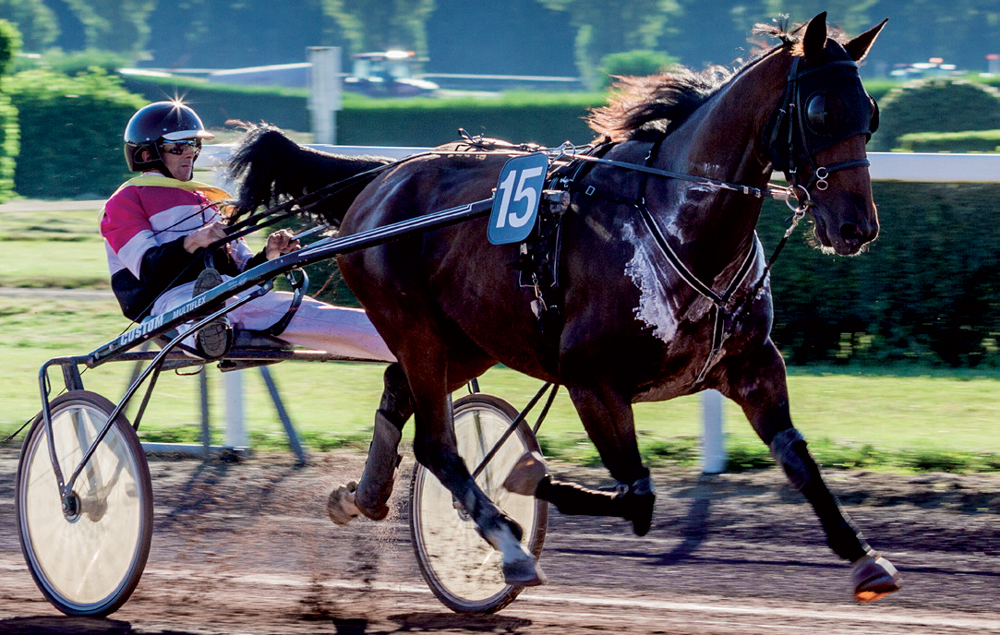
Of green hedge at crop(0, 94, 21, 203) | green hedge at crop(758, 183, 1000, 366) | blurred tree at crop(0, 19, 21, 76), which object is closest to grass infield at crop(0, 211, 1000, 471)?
green hedge at crop(758, 183, 1000, 366)

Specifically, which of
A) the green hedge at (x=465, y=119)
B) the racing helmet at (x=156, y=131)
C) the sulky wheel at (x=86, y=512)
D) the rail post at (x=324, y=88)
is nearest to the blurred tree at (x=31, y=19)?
the green hedge at (x=465, y=119)

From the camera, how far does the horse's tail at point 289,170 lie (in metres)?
5.05

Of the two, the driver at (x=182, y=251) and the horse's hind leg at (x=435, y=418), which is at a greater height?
the driver at (x=182, y=251)

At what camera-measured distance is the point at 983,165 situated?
25.2 feet

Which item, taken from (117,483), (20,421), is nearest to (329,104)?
(20,421)

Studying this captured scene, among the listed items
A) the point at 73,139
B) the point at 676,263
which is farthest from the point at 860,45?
the point at 73,139

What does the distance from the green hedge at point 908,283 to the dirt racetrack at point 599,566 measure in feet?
8.07

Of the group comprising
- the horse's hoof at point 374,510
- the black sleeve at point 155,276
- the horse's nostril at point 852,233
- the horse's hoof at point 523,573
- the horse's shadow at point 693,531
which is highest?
the horse's nostril at point 852,233

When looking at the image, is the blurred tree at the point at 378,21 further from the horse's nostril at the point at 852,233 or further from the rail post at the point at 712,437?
the horse's nostril at the point at 852,233

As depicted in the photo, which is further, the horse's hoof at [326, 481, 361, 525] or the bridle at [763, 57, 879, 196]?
the horse's hoof at [326, 481, 361, 525]

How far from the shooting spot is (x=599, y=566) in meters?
4.64

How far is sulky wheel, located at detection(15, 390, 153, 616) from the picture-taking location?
4301 millimetres

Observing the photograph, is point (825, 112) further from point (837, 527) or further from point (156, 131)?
point (156, 131)

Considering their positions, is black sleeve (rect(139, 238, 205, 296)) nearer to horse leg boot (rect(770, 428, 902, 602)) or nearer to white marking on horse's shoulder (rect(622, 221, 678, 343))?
white marking on horse's shoulder (rect(622, 221, 678, 343))
